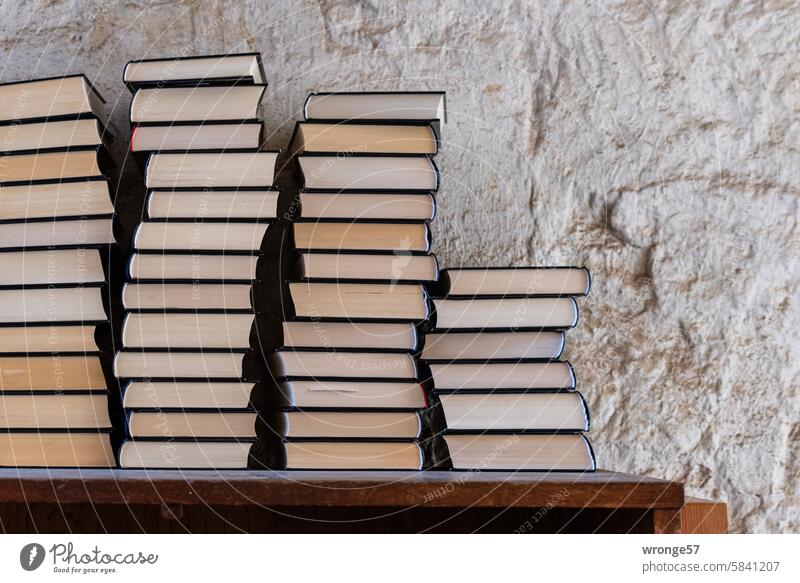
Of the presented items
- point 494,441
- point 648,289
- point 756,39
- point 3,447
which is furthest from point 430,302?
point 756,39

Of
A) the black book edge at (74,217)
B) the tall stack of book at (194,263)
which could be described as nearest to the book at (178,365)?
the tall stack of book at (194,263)

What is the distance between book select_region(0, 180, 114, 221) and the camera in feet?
3.32

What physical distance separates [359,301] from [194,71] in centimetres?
42

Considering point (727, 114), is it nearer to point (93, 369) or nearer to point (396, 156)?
point (396, 156)

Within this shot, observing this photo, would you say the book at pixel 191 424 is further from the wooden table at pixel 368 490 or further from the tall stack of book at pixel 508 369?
the tall stack of book at pixel 508 369

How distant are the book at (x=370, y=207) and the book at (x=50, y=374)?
0.38 meters

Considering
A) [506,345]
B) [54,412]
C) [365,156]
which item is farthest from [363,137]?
[54,412]

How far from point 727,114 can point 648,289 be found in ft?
1.16

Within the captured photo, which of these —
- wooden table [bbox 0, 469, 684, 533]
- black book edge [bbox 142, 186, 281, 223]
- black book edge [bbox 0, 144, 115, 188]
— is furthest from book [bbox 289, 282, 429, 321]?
black book edge [bbox 0, 144, 115, 188]

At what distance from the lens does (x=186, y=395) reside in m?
0.96

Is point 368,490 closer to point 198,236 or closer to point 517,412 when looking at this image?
point 517,412

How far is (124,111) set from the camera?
122 cm

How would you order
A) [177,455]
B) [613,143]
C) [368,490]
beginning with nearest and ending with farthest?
1. [368,490]
2. [177,455]
3. [613,143]

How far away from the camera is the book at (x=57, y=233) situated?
100cm
